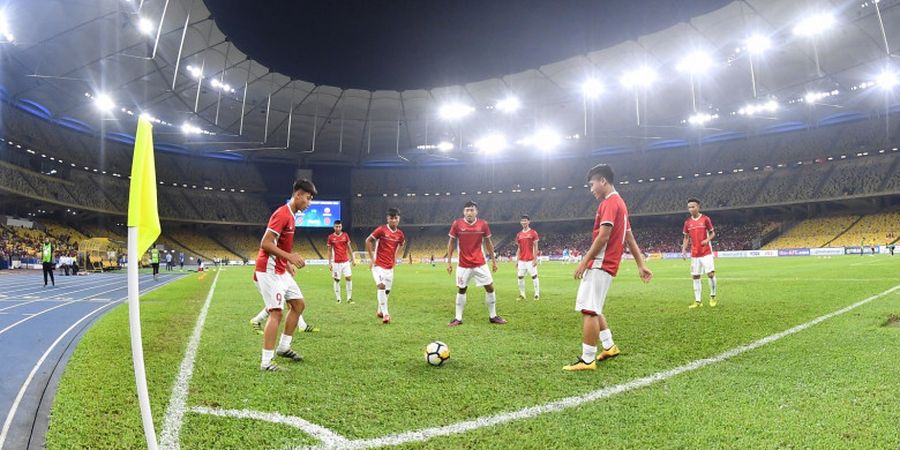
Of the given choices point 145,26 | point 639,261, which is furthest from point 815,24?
point 145,26

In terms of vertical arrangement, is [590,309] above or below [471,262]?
below

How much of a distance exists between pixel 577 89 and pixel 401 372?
42213mm

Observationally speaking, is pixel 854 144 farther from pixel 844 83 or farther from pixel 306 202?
pixel 306 202

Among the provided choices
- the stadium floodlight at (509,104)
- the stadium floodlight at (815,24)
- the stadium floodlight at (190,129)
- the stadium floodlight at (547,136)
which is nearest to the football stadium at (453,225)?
the stadium floodlight at (815,24)

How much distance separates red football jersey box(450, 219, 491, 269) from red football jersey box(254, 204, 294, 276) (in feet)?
11.9

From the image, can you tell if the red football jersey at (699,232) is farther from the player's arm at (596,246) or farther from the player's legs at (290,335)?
the player's legs at (290,335)

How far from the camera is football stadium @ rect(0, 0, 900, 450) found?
3928 mm

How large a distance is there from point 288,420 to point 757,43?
3912cm

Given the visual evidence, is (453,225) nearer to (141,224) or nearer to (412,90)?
(141,224)

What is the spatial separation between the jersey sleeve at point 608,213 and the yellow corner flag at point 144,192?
4401 millimetres

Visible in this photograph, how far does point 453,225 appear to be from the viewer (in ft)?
31.2

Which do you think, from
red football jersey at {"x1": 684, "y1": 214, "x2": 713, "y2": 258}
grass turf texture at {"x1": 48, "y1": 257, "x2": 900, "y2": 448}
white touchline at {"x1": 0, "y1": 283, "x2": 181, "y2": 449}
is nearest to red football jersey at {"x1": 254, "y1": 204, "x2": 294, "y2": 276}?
grass turf texture at {"x1": 48, "y1": 257, "x2": 900, "y2": 448}

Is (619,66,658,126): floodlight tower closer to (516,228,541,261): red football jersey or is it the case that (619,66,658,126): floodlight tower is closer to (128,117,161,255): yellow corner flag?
(516,228,541,261): red football jersey

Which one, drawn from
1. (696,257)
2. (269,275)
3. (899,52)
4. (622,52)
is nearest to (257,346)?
(269,275)
